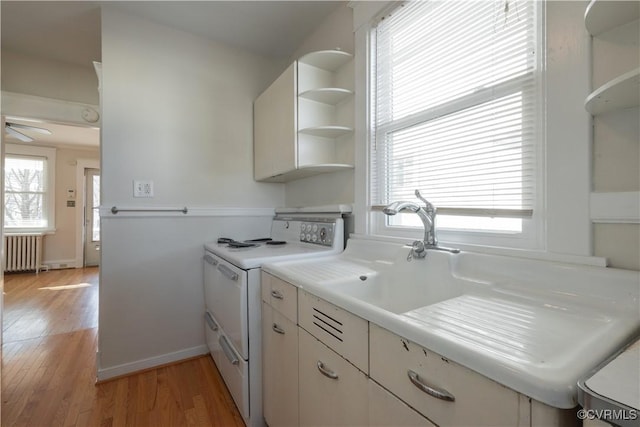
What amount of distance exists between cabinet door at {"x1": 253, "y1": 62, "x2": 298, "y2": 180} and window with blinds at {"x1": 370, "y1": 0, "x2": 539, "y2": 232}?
0.51 metres

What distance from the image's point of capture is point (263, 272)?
1334 millimetres

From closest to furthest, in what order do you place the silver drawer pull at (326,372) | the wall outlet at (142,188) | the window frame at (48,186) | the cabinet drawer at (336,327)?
the cabinet drawer at (336,327) < the silver drawer pull at (326,372) < the wall outlet at (142,188) < the window frame at (48,186)

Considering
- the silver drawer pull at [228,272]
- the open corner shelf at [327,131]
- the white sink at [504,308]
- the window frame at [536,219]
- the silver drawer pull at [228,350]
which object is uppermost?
the open corner shelf at [327,131]

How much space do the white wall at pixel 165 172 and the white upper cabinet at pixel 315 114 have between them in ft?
1.76

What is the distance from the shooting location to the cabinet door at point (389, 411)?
628mm

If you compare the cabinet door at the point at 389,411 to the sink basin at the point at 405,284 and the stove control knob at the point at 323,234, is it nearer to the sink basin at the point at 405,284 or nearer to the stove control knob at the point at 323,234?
the sink basin at the point at 405,284

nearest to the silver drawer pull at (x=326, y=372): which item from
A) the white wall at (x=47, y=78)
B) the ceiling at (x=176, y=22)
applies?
the ceiling at (x=176, y=22)

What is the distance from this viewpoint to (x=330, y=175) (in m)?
1.93

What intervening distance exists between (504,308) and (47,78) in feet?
12.1

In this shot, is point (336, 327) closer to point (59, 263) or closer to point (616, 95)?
point (616, 95)

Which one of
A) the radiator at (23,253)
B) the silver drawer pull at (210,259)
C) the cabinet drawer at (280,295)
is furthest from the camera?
the radiator at (23,253)

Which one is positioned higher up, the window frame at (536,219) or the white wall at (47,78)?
the white wall at (47,78)

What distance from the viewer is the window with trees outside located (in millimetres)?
4711

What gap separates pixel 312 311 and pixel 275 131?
138 cm
